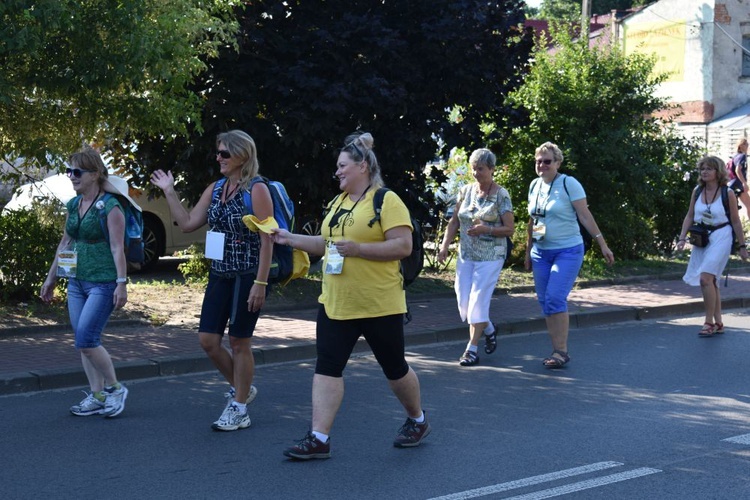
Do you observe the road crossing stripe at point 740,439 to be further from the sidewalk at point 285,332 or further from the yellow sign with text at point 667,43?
→ the yellow sign with text at point 667,43

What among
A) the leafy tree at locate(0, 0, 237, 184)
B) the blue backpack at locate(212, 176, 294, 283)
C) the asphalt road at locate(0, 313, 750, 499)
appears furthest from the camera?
the leafy tree at locate(0, 0, 237, 184)

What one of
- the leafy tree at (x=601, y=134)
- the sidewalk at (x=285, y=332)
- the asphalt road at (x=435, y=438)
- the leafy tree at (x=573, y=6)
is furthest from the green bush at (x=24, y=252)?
the leafy tree at (x=573, y=6)

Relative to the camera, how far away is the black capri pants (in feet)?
20.2

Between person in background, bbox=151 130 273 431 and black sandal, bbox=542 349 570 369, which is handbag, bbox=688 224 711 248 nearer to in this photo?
black sandal, bbox=542 349 570 369

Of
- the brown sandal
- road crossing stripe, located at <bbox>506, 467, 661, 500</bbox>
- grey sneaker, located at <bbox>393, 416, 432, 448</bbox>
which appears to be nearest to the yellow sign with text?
the brown sandal

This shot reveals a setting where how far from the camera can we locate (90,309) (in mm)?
7109

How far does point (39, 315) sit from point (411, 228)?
225 inches

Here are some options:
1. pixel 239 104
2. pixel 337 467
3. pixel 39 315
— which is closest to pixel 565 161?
pixel 239 104

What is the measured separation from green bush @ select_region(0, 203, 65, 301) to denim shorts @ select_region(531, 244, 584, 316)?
16.1ft

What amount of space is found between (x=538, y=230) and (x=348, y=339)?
3645 millimetres

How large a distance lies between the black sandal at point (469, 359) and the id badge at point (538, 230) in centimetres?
111

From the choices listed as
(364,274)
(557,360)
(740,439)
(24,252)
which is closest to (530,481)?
(364,274)

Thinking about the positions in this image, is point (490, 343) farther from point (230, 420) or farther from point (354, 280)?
point (354, 280)

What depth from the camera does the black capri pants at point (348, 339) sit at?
6145 mm
